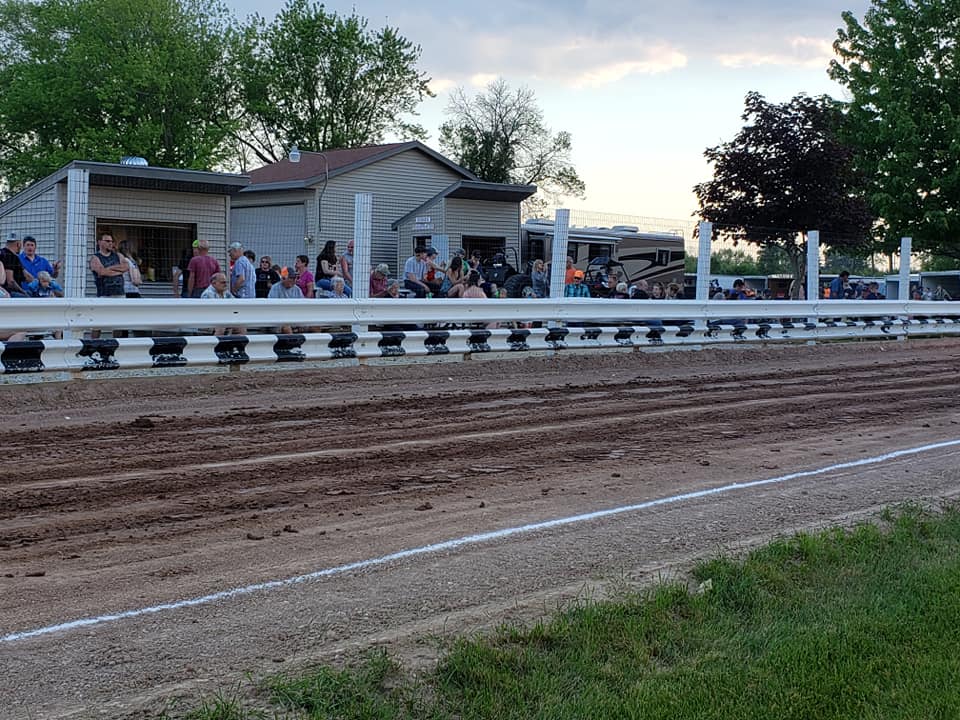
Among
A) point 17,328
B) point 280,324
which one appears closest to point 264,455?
point 17,328

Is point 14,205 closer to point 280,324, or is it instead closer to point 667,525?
point 280,324

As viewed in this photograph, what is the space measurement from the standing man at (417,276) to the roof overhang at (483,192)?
9.17 metres

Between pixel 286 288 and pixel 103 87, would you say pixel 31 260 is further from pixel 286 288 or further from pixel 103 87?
pixel 103 87

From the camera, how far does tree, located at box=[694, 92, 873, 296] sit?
39062mm

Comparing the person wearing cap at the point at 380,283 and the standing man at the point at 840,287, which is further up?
the standing man at the point at 840,287

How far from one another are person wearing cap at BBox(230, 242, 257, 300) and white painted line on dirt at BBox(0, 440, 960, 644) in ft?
28.6

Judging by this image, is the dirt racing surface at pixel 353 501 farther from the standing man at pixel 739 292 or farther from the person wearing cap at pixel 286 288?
the standing man at pixel 739 292

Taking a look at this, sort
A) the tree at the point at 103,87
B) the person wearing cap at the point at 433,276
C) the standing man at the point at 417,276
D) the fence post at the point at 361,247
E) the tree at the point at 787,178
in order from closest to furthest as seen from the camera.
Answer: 1. the fence post at the point at 361,247
2. the standing man at the point at 417,276
3. the person wearing cap at the point at 433,276
4. the tree at the point at 787,178
5. the tree at the point at 103,87

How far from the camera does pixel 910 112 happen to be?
31391mm

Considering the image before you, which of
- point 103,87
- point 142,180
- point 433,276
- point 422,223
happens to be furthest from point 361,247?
point 103,87

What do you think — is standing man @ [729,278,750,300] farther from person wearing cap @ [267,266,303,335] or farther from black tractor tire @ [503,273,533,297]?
person wearing cap @ [267,266,303,335]

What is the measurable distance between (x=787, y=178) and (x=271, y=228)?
21004 millimetres

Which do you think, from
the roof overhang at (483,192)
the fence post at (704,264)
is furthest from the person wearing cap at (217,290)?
the roof overhang at (483,192)

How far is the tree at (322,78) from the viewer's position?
189 ft
